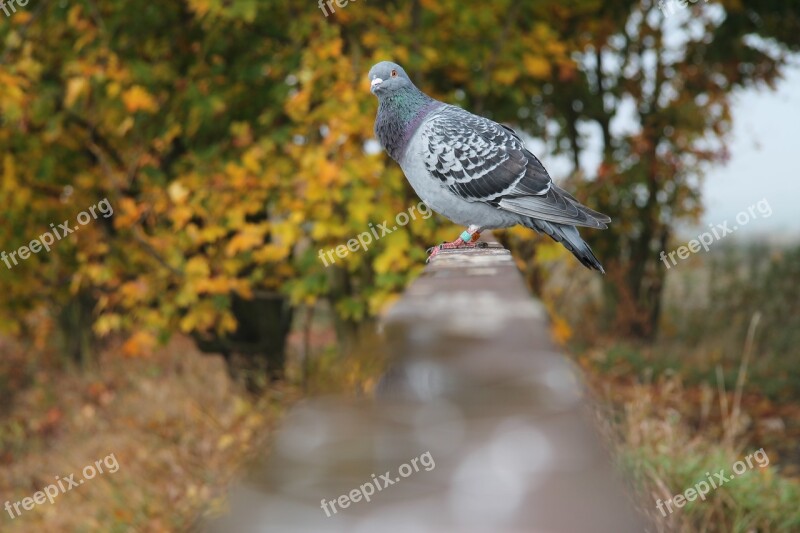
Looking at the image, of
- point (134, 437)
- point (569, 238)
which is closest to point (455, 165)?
point (569, 238)

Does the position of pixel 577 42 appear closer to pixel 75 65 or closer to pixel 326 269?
pixel 326 269

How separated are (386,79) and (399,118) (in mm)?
138

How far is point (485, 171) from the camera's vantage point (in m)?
2.57

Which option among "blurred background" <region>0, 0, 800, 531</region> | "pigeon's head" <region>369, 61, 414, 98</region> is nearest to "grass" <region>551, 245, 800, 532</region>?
"blurred background" <region>0, 0, 800, 531</region>

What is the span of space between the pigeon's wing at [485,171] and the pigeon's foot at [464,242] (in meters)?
0.20

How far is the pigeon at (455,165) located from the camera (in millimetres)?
2475

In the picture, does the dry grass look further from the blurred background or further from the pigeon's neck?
the pigeon's neck

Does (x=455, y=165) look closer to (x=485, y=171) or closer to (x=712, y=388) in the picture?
(x=485, y=171)

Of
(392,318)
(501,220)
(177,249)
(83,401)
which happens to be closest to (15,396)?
(83,401)

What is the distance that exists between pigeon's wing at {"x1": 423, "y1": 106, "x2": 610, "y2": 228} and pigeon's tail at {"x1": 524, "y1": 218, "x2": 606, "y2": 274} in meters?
0.06

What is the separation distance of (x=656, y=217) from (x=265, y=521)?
993 cm

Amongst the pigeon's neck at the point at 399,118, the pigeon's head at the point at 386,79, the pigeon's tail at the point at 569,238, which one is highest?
the pigeon's head at the point at 386,79

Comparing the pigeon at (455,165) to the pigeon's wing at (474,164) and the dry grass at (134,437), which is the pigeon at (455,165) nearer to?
the pigeon's wing at (474,164)

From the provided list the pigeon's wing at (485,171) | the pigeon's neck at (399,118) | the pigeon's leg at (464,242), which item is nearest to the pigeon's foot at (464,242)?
the pigeon's leg at (464,242)
